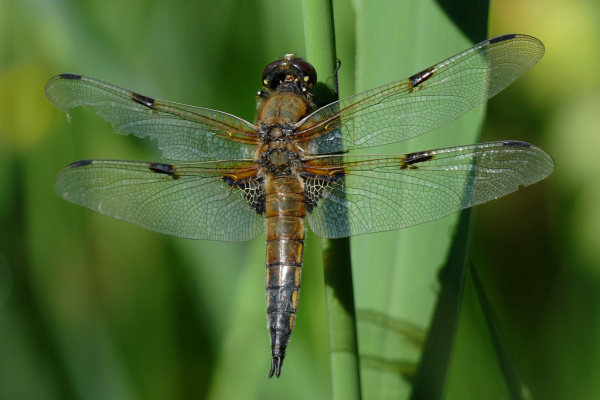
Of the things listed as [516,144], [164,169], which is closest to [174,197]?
[164,169]

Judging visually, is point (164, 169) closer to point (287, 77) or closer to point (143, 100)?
point (143, 100)

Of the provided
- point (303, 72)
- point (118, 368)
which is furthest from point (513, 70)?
point (118, 368)

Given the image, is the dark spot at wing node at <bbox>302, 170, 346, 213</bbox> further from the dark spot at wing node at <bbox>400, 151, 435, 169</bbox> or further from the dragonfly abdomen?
the dark spot at wing node at <bbox>400, 151, 435, 169</bbox>

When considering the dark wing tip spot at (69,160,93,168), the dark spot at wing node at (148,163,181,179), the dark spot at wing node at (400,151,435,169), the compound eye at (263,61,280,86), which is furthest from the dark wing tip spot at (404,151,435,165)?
the dark wing tip spot at (69,160,93,168)

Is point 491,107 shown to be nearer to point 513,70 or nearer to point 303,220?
point 513,70

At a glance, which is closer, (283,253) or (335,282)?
(335,282)

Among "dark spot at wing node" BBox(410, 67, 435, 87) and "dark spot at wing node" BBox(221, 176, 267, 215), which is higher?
"dark spot at wing node" BBox(410, 67, 435, 87)

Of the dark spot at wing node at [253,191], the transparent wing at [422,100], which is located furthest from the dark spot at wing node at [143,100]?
the transparent wing at [422,100]

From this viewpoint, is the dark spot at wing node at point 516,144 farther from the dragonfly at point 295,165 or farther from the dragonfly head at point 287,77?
the dragonfly head at point 287,77
